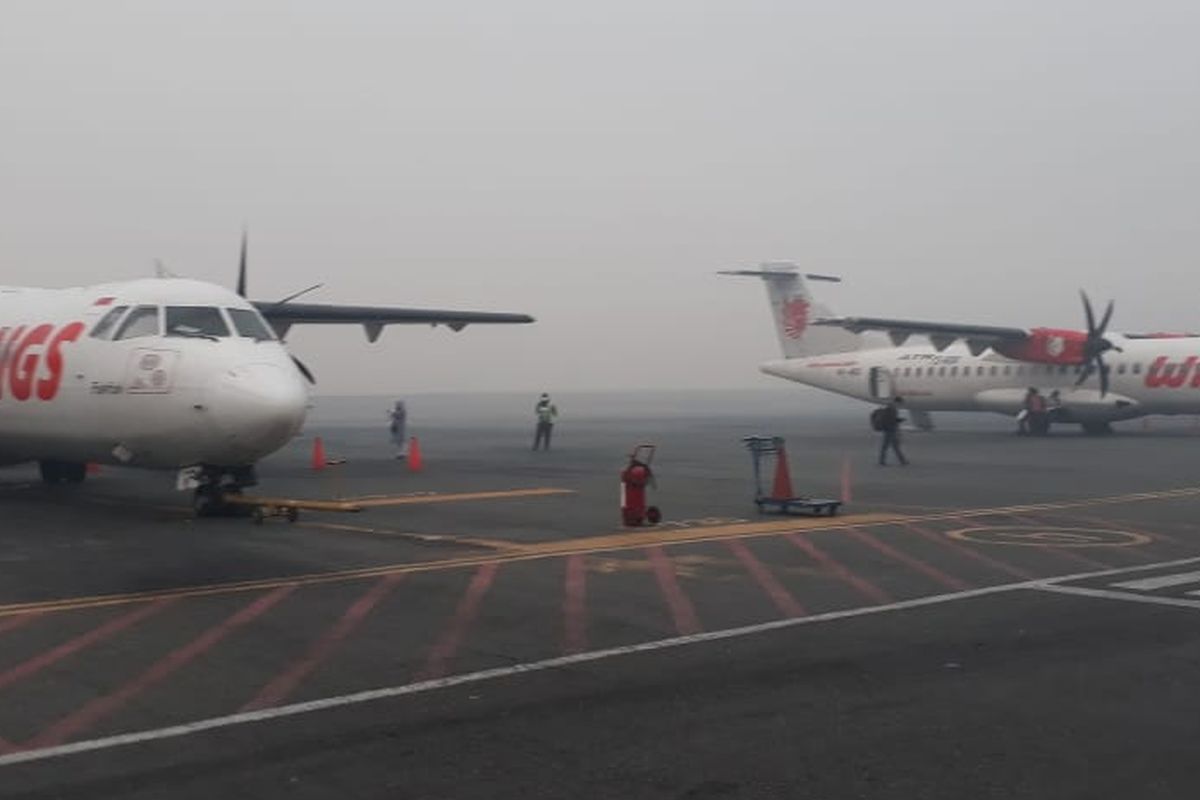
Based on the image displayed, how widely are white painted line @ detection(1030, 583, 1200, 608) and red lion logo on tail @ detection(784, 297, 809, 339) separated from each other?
42.1 meters

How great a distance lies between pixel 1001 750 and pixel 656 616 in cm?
417

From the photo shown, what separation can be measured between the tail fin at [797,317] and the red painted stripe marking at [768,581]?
38841 mm

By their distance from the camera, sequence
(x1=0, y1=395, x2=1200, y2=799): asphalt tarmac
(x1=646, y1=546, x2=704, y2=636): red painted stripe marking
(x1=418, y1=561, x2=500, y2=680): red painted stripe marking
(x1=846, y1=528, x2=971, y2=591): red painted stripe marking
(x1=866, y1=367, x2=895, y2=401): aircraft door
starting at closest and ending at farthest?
1. (x1=0, y1=395, x2=1200, y2=799): asphalt tarmac
2. (x1=418, y1=561, x2=500, y2=680): red painted stripe marking
3. (x1=646, y1=546, x2=704, y2=636): red painted stripe marking
4. (x1=846, y1=528, x2=971, y2=591): red painted stripe marking
5. (x1=866, y1=367, x2=895, y2=401): aircraft door

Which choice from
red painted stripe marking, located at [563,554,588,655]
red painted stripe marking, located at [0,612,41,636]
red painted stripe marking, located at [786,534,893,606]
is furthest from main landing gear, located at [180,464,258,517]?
red painted stripe marking, located at [786,534,893,606]

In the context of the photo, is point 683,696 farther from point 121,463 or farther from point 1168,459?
point 1168,459

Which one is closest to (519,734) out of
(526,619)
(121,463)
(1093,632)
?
(526,619)

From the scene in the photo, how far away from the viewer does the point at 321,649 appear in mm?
9023

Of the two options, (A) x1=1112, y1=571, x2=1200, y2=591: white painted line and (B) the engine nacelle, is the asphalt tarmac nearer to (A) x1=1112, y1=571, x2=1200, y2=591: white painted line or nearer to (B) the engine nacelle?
(A) x1=1112, y1=571, x2=1200, y2=591: white painted line

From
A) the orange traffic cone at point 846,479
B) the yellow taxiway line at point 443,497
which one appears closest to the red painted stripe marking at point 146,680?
the yellow taxiway line at point 443,497

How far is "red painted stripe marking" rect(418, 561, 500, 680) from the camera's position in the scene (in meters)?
8.49

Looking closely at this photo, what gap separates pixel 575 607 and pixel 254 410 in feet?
18.6

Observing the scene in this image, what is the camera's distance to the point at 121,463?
1644 cm

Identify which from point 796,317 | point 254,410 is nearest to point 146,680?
point 254,410

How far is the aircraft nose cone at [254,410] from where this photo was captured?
14.5 meters
